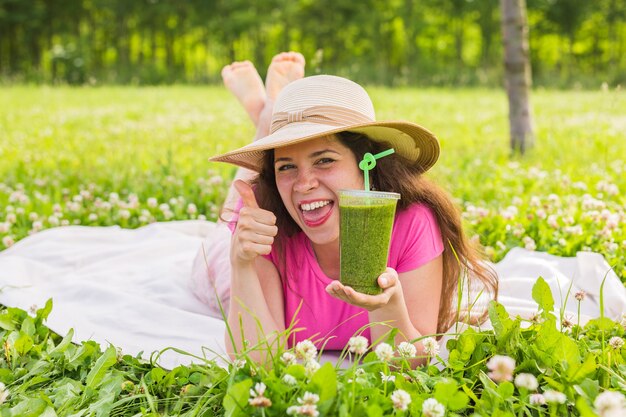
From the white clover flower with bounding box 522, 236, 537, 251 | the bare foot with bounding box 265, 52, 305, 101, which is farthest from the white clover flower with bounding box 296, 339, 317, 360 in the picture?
the bare foot with bounding box 265, 52, 305, 101

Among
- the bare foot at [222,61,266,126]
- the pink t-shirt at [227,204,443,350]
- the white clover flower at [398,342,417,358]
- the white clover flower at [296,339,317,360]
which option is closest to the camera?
the white clover flower at [296,339,317,360]

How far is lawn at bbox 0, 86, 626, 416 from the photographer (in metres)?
2.11

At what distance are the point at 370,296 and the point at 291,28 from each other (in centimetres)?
3536

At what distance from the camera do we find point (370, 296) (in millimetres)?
2137

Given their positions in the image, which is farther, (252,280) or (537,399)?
(252,280)

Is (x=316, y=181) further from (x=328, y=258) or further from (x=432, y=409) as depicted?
(x=432, y=409)

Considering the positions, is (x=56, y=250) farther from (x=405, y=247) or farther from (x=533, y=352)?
(x=533, y=352)

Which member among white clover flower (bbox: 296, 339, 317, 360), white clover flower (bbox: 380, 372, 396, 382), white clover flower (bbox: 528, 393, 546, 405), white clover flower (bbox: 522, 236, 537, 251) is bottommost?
white clover flower (bbox: 528, 393, 546, 405)

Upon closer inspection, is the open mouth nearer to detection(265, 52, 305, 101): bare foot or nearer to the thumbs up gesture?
the thumbs up gesture

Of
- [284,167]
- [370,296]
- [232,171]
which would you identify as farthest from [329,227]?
[232,171]

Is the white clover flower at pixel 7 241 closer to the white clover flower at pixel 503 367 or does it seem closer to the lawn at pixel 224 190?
the lawn at pixel 224 190

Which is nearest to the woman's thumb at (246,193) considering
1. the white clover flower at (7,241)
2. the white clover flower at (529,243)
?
the white clover flower at (529,243)

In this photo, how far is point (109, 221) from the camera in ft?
17.7

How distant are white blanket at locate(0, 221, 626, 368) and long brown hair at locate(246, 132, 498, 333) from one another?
523 millimetres
